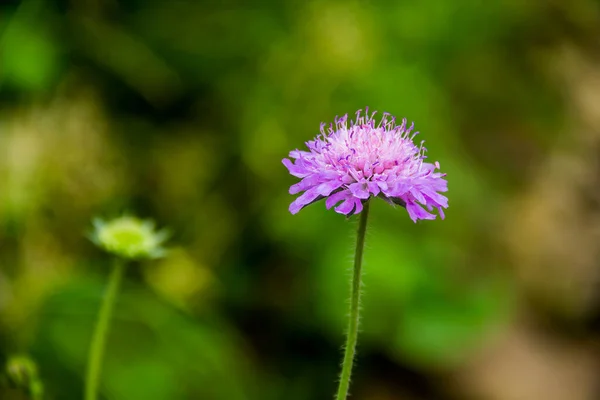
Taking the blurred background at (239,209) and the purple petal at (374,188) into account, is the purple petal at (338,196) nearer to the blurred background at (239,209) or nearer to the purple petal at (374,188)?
the purple petal at (374,188)

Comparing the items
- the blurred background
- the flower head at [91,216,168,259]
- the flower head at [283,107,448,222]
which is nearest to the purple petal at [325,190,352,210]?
the flower head at [283,107,448,222]

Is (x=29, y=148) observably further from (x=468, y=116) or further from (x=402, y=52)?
(x=468, y=116)

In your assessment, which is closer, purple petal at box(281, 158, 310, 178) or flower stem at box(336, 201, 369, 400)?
flower stem at box(336, 201, 369, 400)

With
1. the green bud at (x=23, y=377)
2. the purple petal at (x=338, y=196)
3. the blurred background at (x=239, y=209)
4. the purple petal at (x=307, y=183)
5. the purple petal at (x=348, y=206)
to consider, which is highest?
the blurred background at (x=239, y=209)

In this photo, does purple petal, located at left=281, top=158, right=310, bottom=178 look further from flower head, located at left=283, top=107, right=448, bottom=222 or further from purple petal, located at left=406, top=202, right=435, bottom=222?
purple petal, located at left=406, top=202, right=435, bottom=222

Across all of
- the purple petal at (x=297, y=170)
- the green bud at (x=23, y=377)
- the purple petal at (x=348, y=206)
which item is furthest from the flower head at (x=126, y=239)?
the purple petal at (x=348, y=206)
